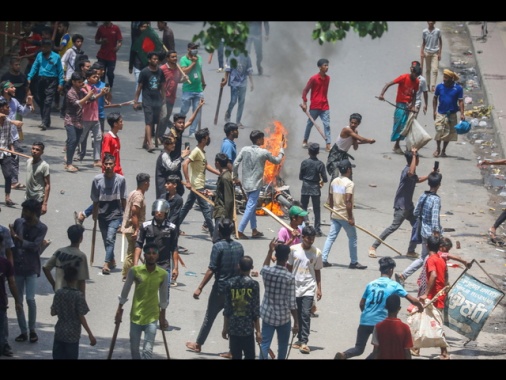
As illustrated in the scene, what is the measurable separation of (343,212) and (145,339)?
4.50 m

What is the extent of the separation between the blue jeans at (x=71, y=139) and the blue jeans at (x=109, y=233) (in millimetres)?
3599

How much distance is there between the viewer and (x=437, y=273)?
40.4 ft

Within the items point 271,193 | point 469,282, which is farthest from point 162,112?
point 469,282

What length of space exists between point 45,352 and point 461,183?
9438 mm

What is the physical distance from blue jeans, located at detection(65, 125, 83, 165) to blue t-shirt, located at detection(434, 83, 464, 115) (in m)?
6.49

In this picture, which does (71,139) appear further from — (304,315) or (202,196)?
(304,315)

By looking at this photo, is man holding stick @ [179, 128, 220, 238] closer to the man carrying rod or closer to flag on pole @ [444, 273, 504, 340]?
flag on pole @ [444, 273, 504, 340]

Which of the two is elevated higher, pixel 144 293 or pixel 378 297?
pixel 378 297

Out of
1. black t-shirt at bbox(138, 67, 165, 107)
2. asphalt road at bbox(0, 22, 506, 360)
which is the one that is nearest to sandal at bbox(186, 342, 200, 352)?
asphalt road at bbox(0, 22, 506, 360)

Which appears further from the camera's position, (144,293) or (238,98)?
(238,98)

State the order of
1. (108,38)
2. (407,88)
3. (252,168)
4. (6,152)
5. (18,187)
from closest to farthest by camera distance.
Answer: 1. (252,168)
2. (6,152)
3. (18,187)
4. (407,88)
5. (108,38)

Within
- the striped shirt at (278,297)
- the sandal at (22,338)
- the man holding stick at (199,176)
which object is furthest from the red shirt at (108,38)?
the striped shirt at (278,297)

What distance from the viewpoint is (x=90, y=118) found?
17.0 m

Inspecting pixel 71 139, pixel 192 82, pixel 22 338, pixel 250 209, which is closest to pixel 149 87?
pixel 192 82
